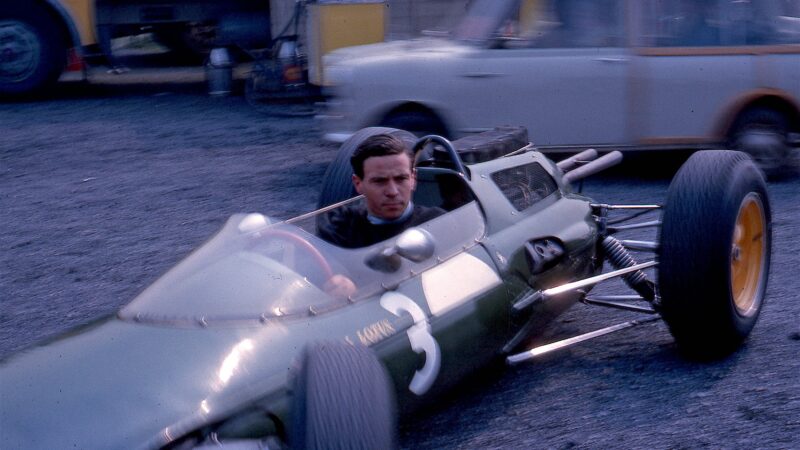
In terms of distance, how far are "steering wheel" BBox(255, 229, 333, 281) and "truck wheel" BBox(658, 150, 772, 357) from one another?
1.56 m

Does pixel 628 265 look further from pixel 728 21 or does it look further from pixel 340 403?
pixel 728 21

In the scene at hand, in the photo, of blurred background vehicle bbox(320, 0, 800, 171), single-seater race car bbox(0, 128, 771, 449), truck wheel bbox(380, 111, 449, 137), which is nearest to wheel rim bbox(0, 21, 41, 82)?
blurred background vehicle bbox(320, 0, 800, 171)

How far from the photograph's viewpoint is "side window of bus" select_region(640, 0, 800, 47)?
817 centimetres

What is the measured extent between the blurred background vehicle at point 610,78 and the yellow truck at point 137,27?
13.7 ft

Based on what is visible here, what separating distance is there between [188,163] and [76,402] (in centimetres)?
702

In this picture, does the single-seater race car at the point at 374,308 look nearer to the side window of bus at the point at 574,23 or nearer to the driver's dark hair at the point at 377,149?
the driver's dark hair at the point at 377,149

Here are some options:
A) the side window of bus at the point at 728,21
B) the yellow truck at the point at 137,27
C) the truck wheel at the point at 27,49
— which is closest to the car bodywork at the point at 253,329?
the side window of bus at the point at 728,21

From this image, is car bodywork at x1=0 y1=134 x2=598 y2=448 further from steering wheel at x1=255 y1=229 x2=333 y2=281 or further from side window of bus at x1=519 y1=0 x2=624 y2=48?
side window of bus at x1=519 y1=0 x2=624 y2=48

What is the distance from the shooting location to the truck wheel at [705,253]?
4453mm

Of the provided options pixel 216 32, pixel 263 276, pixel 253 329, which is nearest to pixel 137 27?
pixel 216 32

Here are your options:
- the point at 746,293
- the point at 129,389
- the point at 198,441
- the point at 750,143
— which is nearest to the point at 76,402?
the point at 129,389

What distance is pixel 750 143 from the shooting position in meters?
8.31

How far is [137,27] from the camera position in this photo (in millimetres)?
14672

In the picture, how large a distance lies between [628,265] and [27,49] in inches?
418
